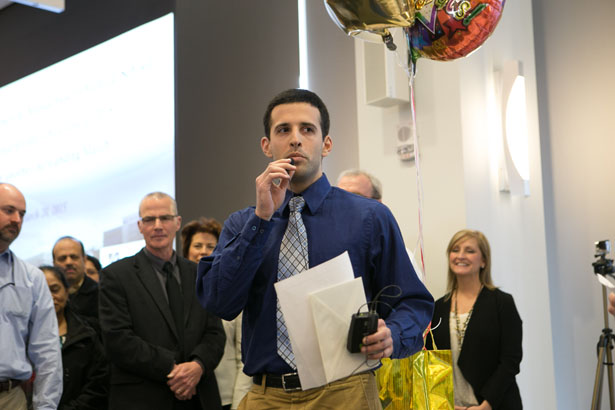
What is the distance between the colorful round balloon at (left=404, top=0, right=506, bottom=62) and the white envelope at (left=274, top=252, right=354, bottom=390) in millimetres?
1279

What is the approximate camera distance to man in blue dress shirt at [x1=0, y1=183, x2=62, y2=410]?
3.00 metres

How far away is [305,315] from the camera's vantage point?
63.6 inches

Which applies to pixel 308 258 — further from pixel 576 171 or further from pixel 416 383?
pixel 576 171

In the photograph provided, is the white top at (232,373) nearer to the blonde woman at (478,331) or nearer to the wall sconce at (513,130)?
the blonde woman at (478,331)

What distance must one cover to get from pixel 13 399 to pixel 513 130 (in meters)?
3.11

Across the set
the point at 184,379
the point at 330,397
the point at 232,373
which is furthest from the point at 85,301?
the point at 330,397

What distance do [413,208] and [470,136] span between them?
54 centimetres

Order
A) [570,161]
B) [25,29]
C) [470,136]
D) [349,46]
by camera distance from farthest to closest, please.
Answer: [25,29], [349,46], [570,161], [470,136]

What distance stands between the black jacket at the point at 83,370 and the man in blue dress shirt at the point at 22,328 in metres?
0.40

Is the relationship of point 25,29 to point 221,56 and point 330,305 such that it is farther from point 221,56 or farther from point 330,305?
point 330,305

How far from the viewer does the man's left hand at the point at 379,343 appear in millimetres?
1573

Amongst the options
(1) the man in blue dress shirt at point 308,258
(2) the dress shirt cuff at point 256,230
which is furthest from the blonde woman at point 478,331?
(2) the dress shirt cuff at point 256,230

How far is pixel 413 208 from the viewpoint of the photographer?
4.22 m

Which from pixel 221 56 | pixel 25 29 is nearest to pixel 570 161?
pixel 221 56
